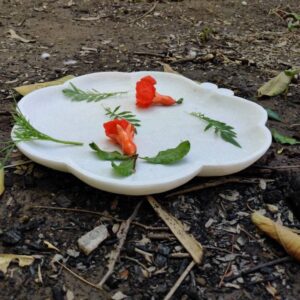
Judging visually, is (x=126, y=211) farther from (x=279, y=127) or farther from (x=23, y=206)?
(x=279, y=127)

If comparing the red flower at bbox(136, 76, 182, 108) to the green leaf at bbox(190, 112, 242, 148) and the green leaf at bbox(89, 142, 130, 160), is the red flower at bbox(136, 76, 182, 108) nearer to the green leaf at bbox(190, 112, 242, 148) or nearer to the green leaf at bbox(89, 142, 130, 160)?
the green leaf at bbox(190, 112, 242, 148)

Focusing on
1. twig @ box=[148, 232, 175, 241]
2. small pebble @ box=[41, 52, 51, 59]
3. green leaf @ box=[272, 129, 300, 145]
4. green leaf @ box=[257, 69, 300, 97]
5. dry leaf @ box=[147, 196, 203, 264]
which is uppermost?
dry leaf @ box=[147, 196, 203, 264]

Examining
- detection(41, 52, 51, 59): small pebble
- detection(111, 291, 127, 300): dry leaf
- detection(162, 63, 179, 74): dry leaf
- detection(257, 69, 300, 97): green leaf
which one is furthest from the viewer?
detection(41, 52, 51, 59): small pebble

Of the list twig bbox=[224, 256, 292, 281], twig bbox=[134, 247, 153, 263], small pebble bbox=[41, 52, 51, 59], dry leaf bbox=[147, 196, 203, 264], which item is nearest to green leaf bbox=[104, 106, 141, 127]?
dry leaf bbox=[147, 196, 203, 264]

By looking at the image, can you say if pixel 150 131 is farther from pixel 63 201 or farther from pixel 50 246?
pixel 50 246

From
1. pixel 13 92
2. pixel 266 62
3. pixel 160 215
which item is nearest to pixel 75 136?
pixel 160 215
